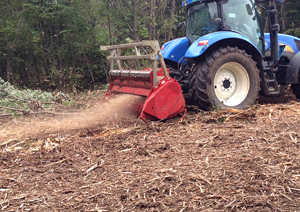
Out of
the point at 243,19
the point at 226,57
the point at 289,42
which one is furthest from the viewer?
the point at 289,42

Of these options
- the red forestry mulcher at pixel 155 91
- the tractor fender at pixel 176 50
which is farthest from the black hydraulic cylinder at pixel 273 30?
the red forestry mulcher at pixel 155 91

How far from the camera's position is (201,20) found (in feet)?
20.8

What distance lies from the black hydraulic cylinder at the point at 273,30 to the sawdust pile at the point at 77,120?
308 cm

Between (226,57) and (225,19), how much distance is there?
2.89 feet

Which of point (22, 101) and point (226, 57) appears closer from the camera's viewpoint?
point (226, 57)

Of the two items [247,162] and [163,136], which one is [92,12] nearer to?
[163,136]

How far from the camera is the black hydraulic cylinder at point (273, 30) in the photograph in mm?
6363

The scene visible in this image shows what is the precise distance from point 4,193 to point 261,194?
221cm

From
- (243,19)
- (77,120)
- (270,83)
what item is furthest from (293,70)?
(77,120)

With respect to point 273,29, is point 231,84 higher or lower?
lower

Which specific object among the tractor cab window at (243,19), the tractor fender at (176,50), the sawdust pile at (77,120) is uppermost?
the tractor cab window at (243,19)

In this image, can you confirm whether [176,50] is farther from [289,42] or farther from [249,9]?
[289,42]

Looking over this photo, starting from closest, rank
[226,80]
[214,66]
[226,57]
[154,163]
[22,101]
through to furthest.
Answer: [154,163] → [214,66] → [226,57] → [226,80] → [22,101]

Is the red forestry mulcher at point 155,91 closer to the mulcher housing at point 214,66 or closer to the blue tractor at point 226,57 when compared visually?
the mulcher housing at point 214,66
